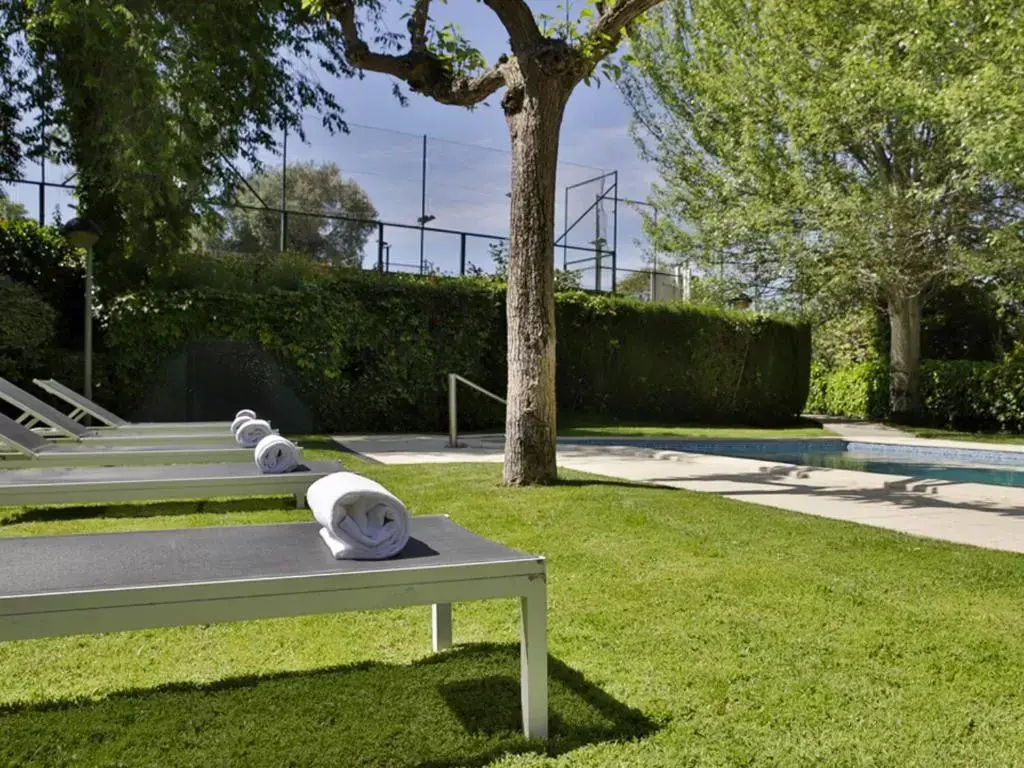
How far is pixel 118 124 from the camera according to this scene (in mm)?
10438

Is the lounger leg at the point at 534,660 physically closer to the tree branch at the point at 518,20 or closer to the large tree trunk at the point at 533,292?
the large tree trunk at the point at 533,292

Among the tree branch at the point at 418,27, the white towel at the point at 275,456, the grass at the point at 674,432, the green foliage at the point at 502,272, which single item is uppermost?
the tree branch at the point at 418,27

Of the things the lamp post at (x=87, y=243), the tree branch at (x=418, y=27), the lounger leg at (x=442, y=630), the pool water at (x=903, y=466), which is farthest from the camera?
the lamp post at (x=87, y=243)

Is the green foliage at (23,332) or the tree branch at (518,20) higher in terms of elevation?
the tree branch at (518,20)

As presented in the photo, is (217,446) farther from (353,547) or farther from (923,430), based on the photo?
(923,430)

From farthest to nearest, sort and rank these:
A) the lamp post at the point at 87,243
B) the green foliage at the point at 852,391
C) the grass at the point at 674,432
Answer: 1. the green foliage at the point at 852,391
2. the grass at the point at 674,432
3. the lamp post at the point at 87,243

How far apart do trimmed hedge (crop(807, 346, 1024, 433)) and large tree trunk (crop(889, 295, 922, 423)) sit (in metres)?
0.20

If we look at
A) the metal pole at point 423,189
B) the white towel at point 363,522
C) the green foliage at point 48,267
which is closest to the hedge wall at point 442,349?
the green foliage at point 48,267

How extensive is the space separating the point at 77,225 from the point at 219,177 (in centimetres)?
314

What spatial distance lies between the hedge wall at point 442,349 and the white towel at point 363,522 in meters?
10.3

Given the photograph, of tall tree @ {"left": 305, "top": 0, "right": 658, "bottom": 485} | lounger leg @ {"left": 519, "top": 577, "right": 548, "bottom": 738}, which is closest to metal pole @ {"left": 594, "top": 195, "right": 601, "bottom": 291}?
tall tree @ {"left": 305, "top": 0, "right": 658, "bottom": 485}

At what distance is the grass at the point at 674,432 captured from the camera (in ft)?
42.9

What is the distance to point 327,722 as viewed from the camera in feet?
7.74

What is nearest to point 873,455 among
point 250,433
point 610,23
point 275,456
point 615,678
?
point 610,23
